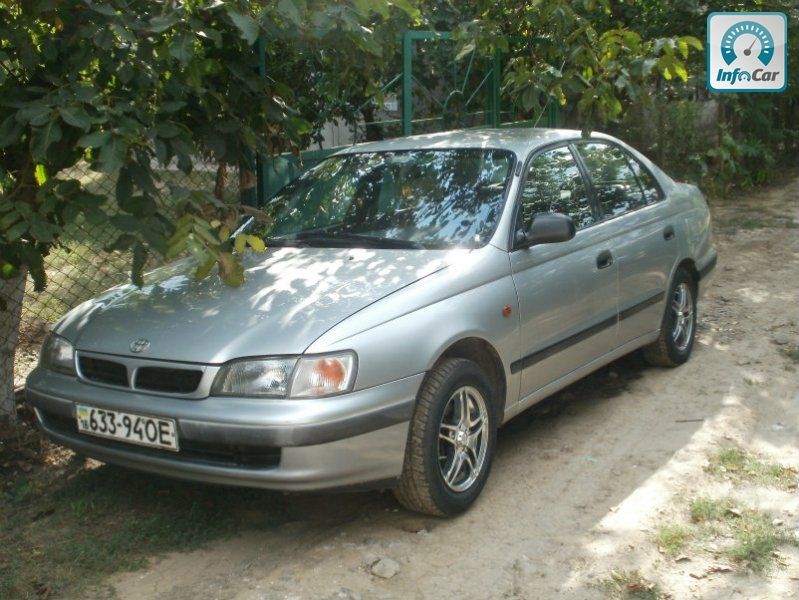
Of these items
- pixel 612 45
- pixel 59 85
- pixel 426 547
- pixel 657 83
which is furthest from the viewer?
pixel 657 83

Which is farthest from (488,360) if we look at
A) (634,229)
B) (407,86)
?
(407,86)

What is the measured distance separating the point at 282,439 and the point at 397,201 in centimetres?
176

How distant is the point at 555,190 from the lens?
548 cm

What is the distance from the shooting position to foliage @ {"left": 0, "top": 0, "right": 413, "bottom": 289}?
4234 millimetres

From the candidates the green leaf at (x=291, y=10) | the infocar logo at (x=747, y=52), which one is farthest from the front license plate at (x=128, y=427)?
the infocar logo at (x=747, y=52)

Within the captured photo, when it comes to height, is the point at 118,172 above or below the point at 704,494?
above

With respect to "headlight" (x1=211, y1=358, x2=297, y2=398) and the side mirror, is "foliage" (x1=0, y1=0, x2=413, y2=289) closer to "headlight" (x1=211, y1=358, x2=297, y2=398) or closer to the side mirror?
"headlight" (x1=211, y1=358, x2=297, y2=398)

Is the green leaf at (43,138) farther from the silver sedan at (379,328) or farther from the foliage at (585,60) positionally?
the foliage at (585,60)

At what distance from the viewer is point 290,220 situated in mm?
5391

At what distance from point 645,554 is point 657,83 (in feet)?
34.6

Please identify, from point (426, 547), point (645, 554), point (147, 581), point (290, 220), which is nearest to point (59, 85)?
point (290, 220)

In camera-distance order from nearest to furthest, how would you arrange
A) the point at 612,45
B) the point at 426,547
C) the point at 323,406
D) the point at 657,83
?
the point at 323,406 → the point at 426,547 → the point at 612,45 → the point at 657,83

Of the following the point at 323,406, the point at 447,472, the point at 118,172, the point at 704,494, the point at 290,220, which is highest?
the point at 118,172

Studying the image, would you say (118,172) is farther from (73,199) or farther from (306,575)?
(306,575)
